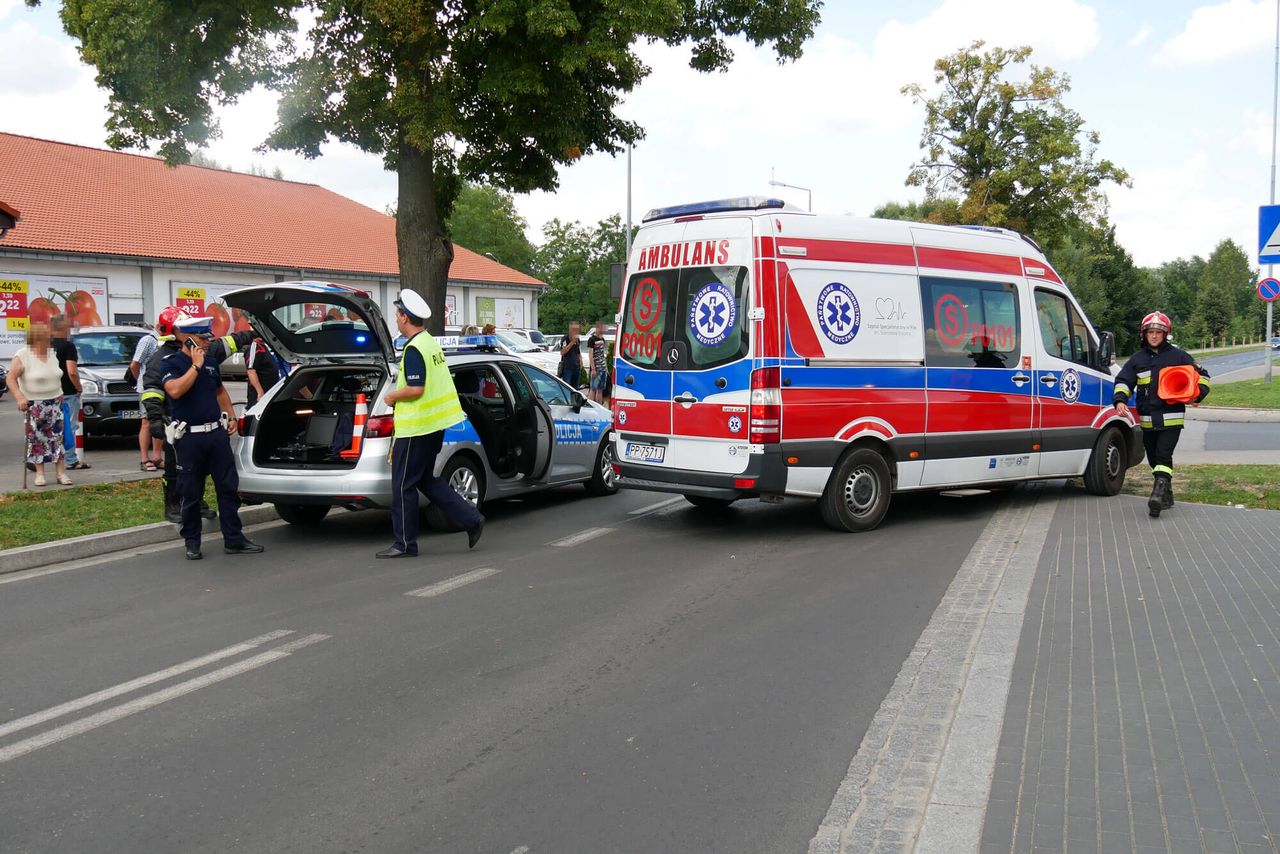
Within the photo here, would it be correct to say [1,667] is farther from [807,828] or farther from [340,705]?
[807,828]

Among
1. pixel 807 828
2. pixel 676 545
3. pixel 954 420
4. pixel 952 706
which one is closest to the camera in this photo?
pixel 807 828

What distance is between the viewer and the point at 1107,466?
1145 cm

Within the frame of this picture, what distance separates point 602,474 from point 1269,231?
12.8 m

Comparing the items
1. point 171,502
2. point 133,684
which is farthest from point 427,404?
point 133,684

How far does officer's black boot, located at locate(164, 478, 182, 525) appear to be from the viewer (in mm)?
9258

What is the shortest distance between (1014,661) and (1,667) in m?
5.09

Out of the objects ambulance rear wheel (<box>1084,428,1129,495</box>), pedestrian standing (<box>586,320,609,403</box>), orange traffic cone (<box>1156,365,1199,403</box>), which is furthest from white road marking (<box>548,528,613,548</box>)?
pedestrian standing (<box>586,320,609,403</box>)

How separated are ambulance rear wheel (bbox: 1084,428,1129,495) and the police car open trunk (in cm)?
728

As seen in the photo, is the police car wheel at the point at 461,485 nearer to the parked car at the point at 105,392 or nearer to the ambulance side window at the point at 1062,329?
the ambulance side window at the point at 1062,329

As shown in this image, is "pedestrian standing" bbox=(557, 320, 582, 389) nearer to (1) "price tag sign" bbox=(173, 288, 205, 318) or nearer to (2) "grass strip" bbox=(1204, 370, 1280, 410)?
(2) "grass strip" bbox=(1204, 370, 1280, 410)

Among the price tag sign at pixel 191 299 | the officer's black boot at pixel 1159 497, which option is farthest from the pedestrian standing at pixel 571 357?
the price tag sign at pixel 191 299

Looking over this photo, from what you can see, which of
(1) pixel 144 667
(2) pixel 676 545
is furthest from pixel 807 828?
(2) pixel 676 545

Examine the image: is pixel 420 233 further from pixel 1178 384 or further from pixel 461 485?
pixel 1178 384

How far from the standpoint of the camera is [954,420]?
32.6ft
